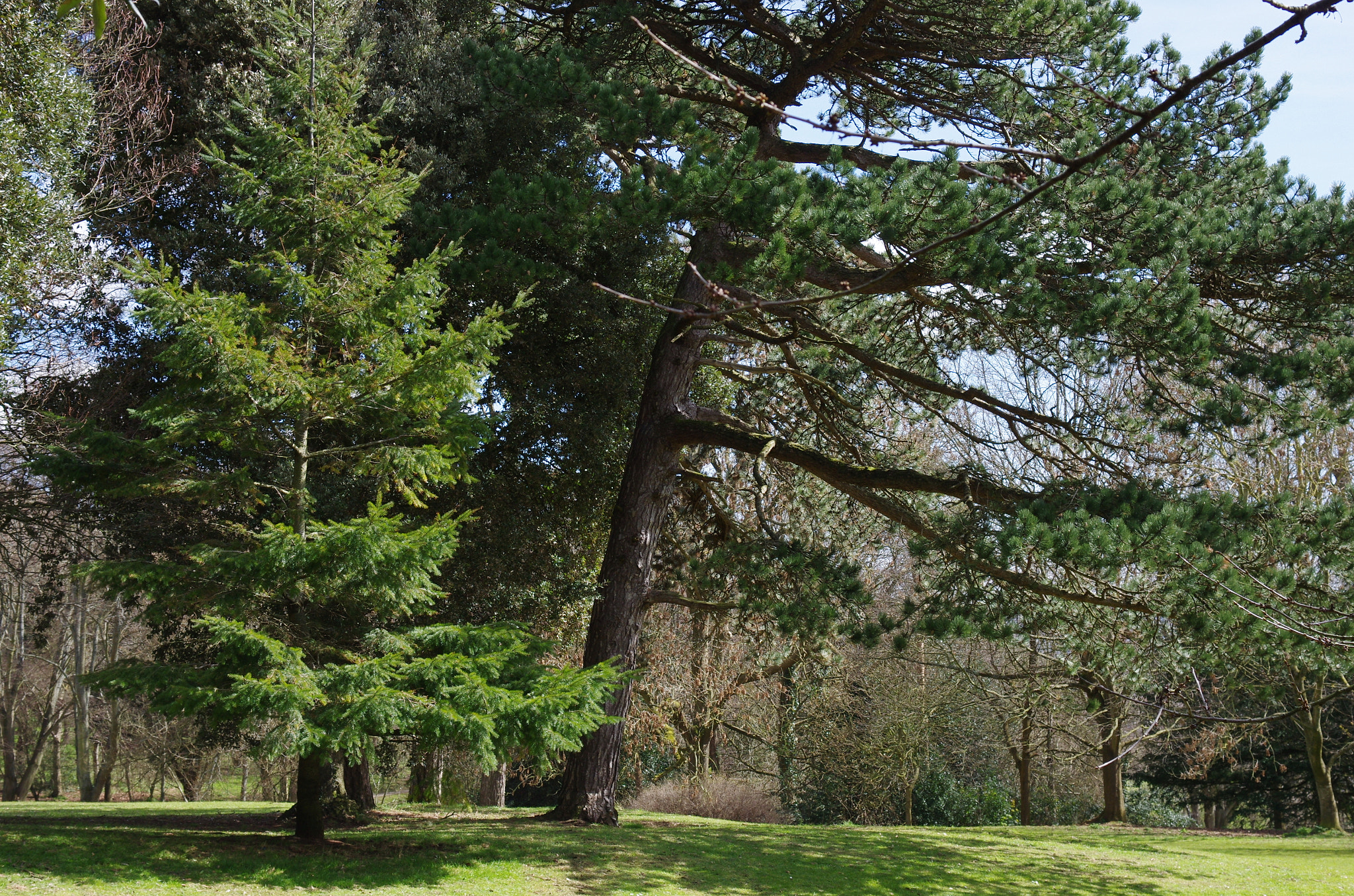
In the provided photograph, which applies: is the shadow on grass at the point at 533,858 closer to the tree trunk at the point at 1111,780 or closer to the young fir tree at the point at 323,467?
the young fir tree at the point at 323,467

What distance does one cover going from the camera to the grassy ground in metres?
5.69

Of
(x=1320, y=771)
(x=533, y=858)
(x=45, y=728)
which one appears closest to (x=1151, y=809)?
(x=1320, y=771)

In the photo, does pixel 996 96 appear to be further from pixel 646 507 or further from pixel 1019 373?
pixel 646 507

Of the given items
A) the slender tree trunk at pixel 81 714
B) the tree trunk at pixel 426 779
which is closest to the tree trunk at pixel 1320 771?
the tree trunk at pixel 426 779

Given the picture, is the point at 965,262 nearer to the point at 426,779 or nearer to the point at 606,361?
the point at 606,361

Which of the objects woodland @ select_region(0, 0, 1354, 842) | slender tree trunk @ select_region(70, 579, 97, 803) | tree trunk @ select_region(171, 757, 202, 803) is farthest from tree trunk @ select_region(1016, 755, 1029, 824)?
slender tree trunk @ select_region(70, 579, 97, 803)

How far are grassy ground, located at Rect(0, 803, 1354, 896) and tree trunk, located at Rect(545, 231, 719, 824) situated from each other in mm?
535

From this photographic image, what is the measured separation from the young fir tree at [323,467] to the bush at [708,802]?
9124 millimetres

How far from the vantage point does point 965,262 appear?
22.1 ft

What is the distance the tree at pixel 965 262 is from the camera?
6633 mm

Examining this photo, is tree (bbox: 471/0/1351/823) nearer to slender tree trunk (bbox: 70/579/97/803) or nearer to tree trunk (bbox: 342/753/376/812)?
tree trunk (bbox: 342/753/376/812)

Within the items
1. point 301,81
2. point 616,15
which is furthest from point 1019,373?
point 301,81

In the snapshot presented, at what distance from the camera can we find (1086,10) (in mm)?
8156

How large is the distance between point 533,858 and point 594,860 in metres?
0.48
